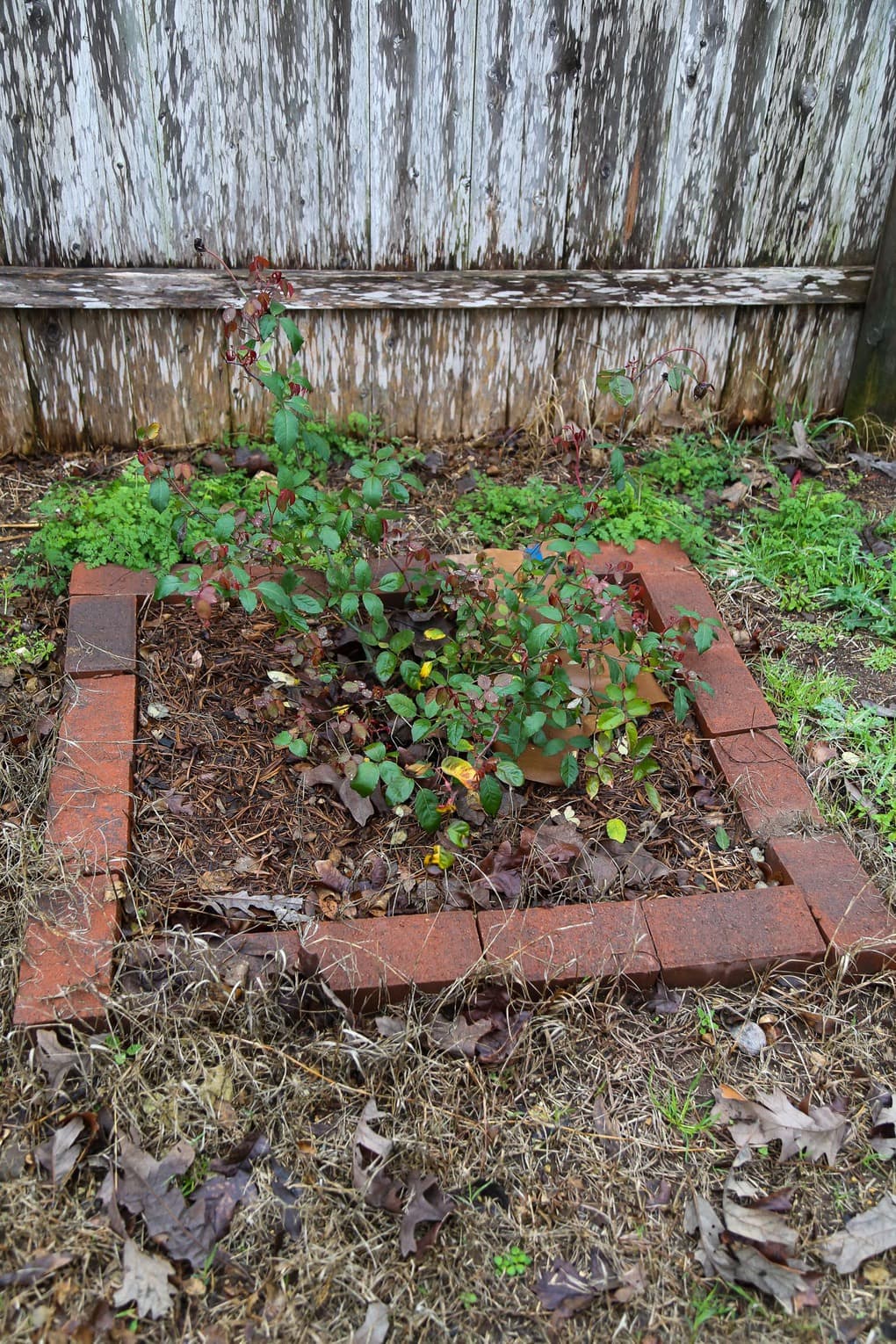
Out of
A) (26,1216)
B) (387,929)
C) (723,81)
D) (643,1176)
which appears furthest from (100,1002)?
(723,81)

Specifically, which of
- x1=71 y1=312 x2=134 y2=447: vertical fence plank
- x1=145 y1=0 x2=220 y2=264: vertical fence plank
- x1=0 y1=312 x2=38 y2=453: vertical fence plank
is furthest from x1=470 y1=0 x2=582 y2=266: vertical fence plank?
x1=0 y1=312 x2=38 y2=453: vertical fence plank

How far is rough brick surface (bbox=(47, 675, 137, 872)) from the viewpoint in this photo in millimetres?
2477

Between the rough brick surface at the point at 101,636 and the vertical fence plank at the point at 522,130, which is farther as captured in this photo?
the vertical fence plank at the point at 522,130

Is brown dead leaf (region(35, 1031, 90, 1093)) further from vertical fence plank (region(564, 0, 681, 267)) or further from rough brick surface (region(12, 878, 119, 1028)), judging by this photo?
vertical fence plank (region(564, 0, 681, 267))

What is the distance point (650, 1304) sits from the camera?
192 cm

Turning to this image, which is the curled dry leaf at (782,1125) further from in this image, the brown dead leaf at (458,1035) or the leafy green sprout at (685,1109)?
the brown dead leaf at (458,1035)

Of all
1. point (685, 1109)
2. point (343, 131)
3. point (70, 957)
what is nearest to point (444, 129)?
point (343, 131)

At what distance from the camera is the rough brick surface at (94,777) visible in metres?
2.48

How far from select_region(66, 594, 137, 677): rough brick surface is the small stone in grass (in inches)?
70.0

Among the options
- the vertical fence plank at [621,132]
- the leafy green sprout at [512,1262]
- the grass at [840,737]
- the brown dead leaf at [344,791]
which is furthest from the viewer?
the vertical fence plank at [621,132]

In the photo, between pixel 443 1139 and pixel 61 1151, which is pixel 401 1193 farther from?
→ pixel 61 1151

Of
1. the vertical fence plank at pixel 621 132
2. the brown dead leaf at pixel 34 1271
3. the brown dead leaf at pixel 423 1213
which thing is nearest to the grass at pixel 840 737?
the brown dead leaf at pixel 423 1213

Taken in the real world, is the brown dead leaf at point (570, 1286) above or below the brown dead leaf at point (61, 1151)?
below

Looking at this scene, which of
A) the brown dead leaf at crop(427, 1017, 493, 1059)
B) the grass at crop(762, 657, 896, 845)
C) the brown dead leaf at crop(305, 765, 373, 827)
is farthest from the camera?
the grass at crop(762, 657, 896, 845)
